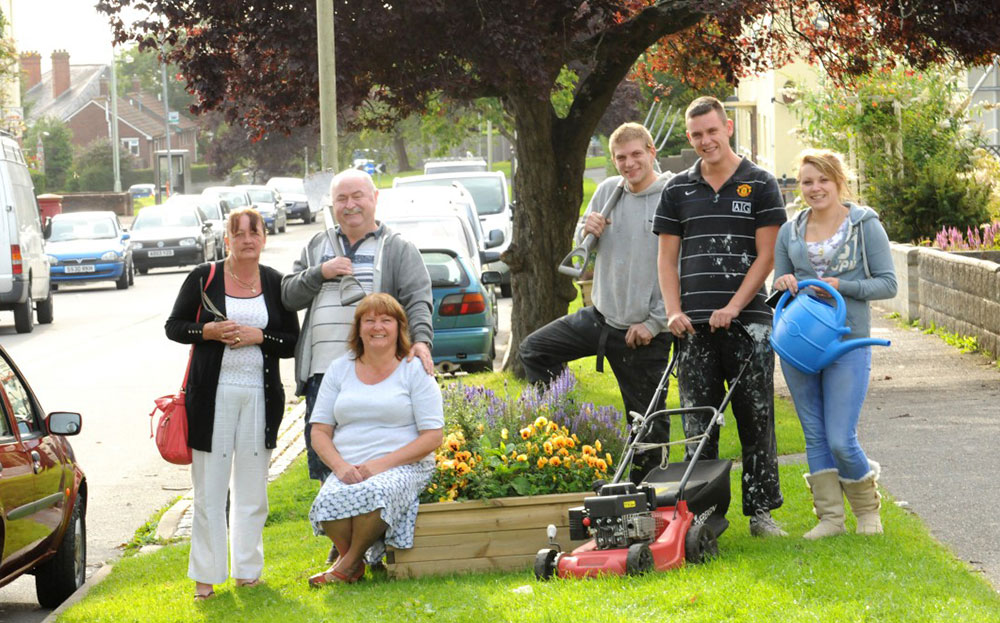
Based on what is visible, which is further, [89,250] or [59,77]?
[59,77]

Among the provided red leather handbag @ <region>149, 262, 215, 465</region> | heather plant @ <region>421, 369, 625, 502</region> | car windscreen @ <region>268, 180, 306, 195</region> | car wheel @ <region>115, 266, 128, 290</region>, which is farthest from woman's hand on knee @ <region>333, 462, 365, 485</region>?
car windscreen @ <region>268, 180, 306, 195</region>

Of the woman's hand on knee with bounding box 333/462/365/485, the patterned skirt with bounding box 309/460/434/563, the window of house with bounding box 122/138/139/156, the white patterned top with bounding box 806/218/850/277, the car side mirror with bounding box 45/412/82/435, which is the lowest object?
the patterned skirt with bounding box 309/460/434/563

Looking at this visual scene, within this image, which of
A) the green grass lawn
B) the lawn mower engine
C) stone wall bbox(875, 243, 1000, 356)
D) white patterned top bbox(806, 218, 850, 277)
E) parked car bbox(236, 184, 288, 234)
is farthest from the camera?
parked car bbox(236, 184, 288, 234)

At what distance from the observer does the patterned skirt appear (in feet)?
22.5

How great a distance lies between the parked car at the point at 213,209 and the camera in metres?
39.5

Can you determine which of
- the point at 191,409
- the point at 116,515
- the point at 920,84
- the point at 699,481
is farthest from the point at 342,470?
the point at 920,84

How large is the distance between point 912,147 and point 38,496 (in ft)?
52.9

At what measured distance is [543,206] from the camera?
13750 millimetres

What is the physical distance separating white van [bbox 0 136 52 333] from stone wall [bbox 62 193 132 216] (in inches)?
1696

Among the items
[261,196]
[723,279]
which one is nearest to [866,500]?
[723,279]

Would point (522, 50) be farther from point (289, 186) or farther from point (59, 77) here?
point (59, 77)

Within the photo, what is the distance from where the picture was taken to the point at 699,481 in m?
6.68

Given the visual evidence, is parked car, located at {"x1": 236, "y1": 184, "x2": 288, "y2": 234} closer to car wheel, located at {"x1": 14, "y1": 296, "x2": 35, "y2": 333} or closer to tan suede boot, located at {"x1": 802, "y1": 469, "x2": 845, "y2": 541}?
car wheel, located at {"x1": 14, "y1": 296, "x2": 35, "y2": 333}

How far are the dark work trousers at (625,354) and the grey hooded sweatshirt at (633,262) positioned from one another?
11 cm
